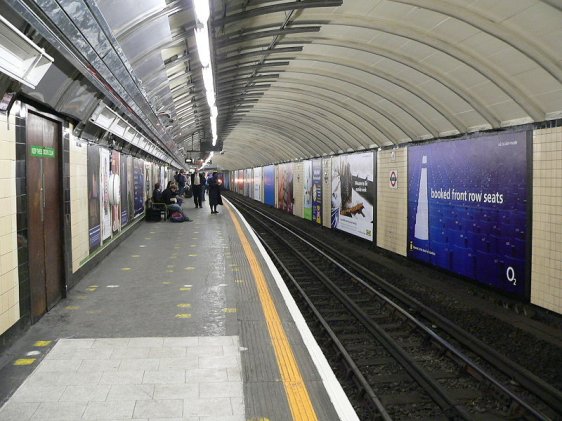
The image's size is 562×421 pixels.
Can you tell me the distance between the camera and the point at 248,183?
129ft

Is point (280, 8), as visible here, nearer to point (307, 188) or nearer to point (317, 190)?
point (317, 190)

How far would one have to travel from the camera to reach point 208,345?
13.8 feet

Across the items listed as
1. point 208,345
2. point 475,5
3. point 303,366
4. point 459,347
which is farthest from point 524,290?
point 208,345

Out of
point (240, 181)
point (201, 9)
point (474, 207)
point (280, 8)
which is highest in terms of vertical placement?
point (280, 8)

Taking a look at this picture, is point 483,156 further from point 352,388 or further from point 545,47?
point 352,388

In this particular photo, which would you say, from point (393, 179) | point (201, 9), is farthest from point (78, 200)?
point (393, 179)

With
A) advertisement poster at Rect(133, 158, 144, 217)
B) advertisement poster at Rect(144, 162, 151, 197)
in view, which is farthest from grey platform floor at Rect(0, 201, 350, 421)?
advertisement poster at Rect(144, 162, 151, 197)

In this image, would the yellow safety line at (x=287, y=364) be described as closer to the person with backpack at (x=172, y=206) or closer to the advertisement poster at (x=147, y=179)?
the person with backpack at (x=172, y=206)

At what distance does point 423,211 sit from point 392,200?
154 centimetres

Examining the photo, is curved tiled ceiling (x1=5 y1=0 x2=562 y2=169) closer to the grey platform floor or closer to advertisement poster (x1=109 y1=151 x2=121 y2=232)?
advertisement poster (x1=109 y1=151 x2=121 y2=232)

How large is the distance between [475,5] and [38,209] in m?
5.35

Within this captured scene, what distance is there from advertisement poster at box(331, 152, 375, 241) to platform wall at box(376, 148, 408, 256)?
51 centimetres

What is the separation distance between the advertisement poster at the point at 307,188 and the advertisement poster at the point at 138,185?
664 centimetres

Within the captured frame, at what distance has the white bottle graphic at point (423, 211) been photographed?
9.38 meters
